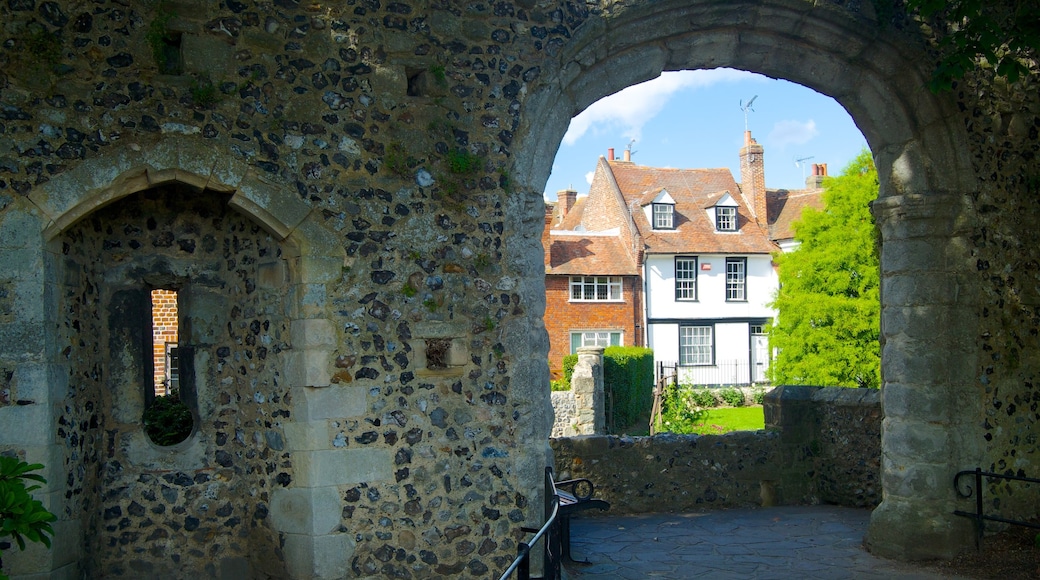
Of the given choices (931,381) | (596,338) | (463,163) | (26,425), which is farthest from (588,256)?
(26,425)

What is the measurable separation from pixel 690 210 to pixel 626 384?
11174mm

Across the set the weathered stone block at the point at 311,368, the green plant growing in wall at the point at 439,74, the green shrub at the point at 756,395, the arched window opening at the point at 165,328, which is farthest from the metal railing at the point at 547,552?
the green shrub at the point at 756,395

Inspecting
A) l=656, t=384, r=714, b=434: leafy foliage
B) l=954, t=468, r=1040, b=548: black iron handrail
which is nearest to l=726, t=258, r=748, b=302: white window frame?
l=656, t=384, r=714, b=434: leafy foliage

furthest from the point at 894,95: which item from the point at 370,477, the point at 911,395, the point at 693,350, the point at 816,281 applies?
the point at 693,350

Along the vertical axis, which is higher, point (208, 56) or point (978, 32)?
point (978, 32)

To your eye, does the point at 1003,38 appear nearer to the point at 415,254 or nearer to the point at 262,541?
the point at 415,254

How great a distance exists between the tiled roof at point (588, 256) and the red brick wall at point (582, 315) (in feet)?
1.22

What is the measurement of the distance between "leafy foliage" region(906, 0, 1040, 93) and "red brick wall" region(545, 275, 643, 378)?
69.6ft

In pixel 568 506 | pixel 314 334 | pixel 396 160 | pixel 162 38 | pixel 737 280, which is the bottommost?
pixel 568 506

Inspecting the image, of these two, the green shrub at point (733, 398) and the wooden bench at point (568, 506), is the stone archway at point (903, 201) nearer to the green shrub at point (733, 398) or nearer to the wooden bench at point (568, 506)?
the wooden bench at point (568, 506)

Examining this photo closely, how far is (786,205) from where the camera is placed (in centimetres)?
3416

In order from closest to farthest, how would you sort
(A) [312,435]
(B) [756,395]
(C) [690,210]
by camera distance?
(A) [312,435], (B) [756,395], (C) [690,210]

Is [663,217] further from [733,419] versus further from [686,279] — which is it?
[733,419]

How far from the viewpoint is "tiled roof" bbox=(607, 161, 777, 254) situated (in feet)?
102
